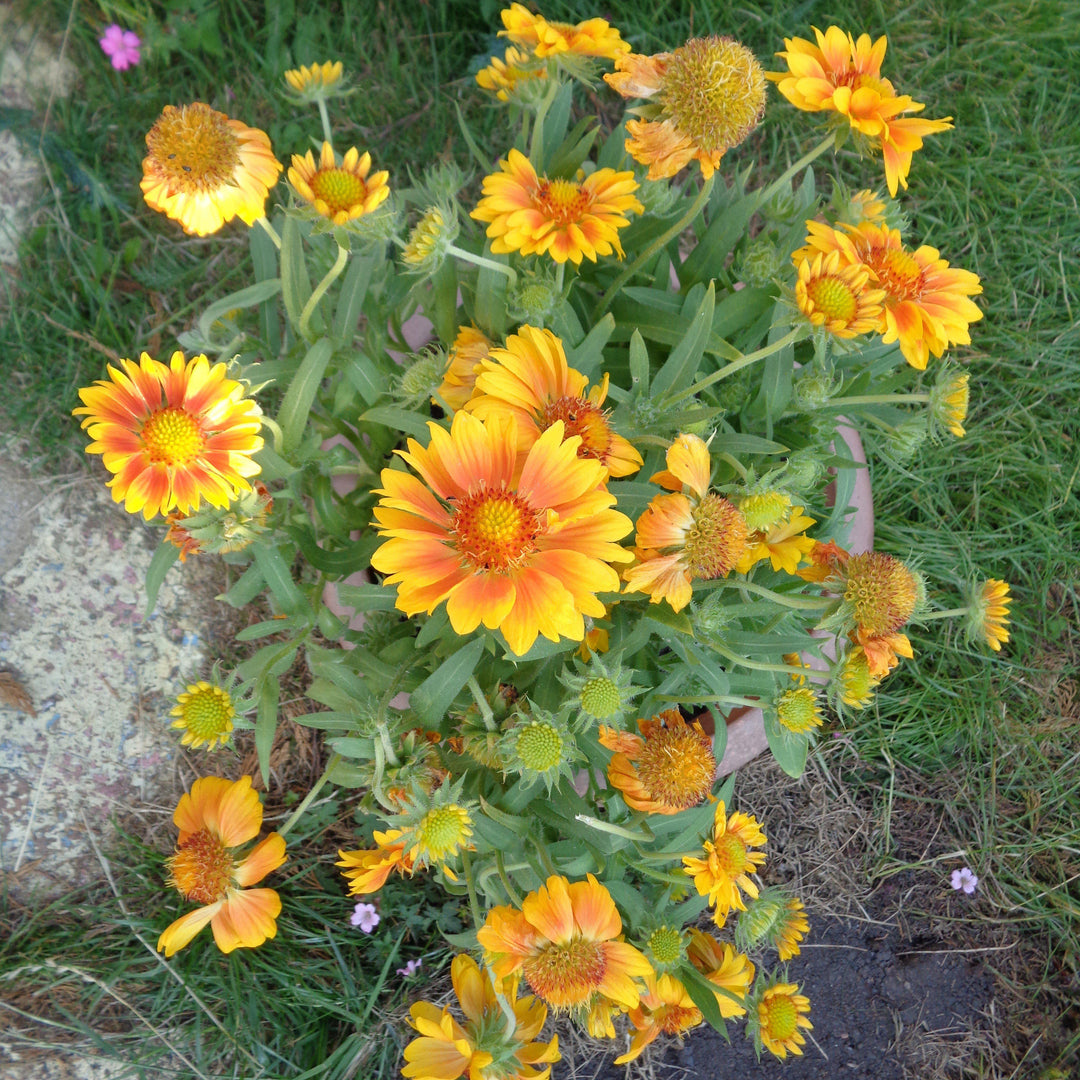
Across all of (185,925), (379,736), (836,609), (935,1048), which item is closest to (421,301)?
(379,736)

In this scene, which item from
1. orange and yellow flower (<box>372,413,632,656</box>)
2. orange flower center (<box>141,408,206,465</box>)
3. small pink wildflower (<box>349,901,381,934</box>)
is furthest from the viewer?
small pink wildflower (<box>349,901,381,934</box>)

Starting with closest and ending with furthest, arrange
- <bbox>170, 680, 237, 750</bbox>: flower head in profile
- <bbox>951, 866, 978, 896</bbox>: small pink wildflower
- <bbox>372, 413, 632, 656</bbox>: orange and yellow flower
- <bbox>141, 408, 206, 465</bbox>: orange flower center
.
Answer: <bbox>372, 413, 632, 656</bbox>: orange and yellow flower → <bbox>141, 408, 206, 465</bbox>: orange flower center → <bbox>170, 680, 237, 750</bbox>: flower head in profile → <bbox>951, 866, 978, 896</bbox>: small pink wildflower

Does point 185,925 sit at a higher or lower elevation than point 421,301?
lower

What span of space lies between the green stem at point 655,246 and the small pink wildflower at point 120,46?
1600 mm

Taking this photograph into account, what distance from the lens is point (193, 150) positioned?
1203 millimetres

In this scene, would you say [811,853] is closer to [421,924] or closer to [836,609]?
[421,924]

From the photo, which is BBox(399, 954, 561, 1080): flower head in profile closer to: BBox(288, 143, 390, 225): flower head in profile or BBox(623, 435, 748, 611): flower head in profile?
BBox(623, 435, 748, 611): flower head in profile

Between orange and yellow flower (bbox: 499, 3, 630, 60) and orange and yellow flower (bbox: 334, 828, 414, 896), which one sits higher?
orange and yellow flower (bbox: 499, 3, 630, 60)

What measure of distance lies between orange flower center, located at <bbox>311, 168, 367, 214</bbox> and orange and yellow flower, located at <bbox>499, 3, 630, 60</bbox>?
1.11ft

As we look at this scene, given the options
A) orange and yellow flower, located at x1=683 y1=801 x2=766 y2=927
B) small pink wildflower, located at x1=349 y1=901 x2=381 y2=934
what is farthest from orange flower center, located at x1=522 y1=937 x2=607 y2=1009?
small pink wildflower, located at x1=349 y1=901 x2=381 y2=934

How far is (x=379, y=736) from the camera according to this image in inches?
48.4

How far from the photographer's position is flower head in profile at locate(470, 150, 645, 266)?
1204mm

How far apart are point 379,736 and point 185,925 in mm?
575

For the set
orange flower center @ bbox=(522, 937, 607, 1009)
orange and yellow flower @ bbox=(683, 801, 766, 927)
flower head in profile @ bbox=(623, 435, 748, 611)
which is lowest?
orange flower center @ bbox=(522, 937, 607, 1009)
